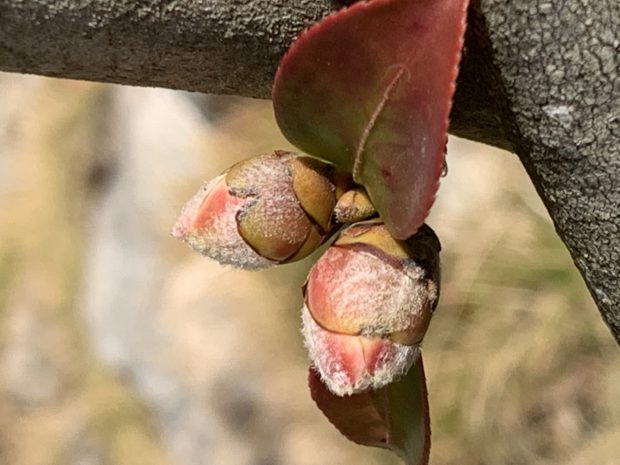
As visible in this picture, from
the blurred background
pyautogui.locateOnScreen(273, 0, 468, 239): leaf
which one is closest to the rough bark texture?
pyautogui.locateOnScreen(273, 0, 468, 239): leaf

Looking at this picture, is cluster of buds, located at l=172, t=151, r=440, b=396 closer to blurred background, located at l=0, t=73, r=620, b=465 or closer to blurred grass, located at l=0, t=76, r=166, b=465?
blurred background, located at l=0, t=73, r=620, b=465

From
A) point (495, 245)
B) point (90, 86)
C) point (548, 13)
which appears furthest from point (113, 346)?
point (548, 13)

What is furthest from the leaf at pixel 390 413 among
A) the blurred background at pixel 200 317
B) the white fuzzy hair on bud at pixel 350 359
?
the blurred background at pixel 200 317

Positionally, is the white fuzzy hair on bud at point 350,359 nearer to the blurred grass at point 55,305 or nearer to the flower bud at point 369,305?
the flower bud at point 369,305

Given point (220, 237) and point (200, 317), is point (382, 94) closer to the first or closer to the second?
point (220, 237)

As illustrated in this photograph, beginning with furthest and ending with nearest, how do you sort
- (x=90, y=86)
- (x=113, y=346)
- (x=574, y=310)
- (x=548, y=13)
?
(x=90, y=86) < (x=113, y=346) < (x=574, y=310) < (x=548, y=13)

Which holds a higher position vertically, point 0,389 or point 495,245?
point 495,245

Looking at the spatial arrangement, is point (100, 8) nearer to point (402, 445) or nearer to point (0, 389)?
point (402, 445)
